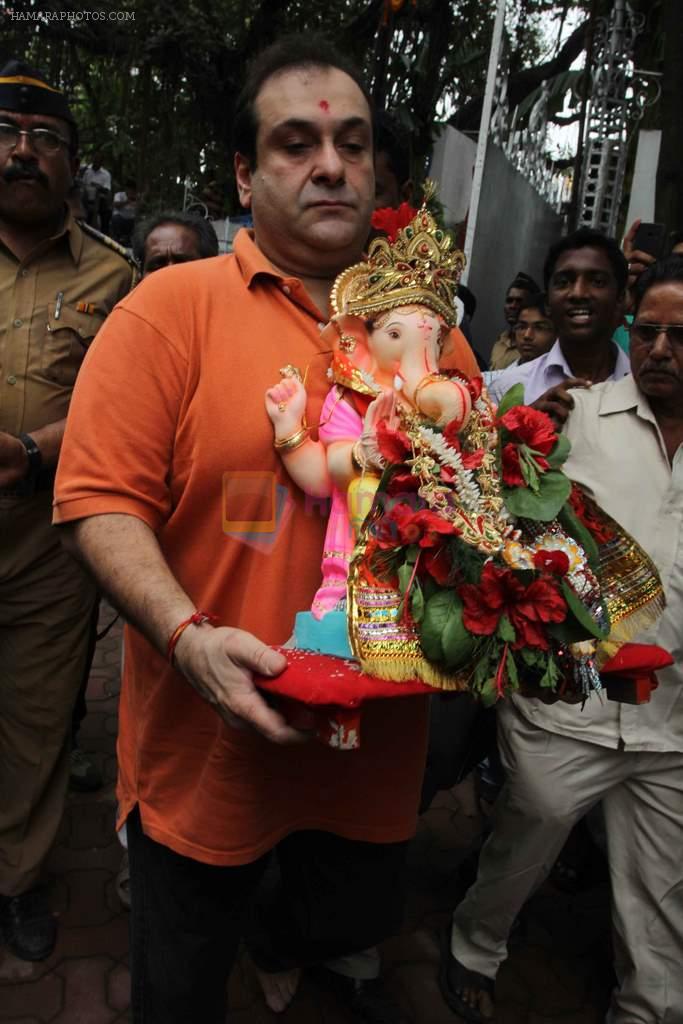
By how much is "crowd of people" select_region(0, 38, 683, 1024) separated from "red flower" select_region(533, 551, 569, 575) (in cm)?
38

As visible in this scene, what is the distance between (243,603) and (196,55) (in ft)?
29.4

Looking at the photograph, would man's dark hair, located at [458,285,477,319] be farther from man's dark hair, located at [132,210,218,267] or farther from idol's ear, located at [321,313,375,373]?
idol's ear, located at [321,313,375,373]

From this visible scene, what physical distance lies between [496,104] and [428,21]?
3377 mm

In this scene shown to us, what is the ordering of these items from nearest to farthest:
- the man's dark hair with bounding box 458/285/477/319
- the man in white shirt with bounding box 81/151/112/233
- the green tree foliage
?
1. the man's dark hair with bounding box 458/285/477/319
2. the green tree foliage
3. the man in white shirt with bounding box 81/151/112/233

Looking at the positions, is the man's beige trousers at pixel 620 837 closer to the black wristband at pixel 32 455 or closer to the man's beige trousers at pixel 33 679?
the man's beige trousers at pixel 33 679

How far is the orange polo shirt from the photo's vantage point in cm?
151

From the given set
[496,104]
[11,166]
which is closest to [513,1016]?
[11,166]

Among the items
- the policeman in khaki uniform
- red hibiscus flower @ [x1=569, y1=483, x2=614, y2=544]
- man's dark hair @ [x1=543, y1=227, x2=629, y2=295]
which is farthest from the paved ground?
man's dark hair @ [x1=543, y1=227, x2=629, y2=295]

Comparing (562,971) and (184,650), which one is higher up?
(184,650)

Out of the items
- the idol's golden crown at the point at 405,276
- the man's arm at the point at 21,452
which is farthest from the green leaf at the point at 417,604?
the man's arm at the point at 21,452

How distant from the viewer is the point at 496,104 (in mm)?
5039

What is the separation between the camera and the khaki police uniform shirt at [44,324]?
262cm

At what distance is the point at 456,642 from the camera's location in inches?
53.7

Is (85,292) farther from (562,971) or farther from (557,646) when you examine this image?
(562,971)
